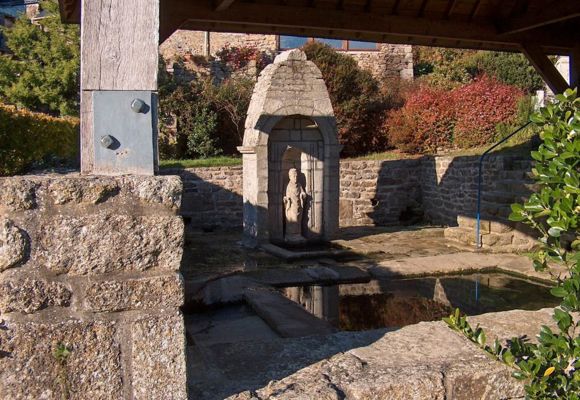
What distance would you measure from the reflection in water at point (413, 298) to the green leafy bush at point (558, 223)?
2725mm

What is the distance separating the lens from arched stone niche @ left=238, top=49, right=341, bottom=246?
9477 millimetres

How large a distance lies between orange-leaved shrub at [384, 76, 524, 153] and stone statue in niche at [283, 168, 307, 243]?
7.31 meters

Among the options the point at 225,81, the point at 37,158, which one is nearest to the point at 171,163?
the point at 37,158

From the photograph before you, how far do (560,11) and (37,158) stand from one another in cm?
938

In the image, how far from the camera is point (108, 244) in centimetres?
184

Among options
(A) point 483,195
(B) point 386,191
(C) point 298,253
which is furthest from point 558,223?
(B) point 386,191

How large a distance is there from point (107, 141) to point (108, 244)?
1.10ft

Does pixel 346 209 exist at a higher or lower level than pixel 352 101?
lower

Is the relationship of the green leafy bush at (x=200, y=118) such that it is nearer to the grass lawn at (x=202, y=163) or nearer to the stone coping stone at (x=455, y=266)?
the grass lawn at (x=202, y=163)

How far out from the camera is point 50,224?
1.78 metres

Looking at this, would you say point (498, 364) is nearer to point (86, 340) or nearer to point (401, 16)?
point (86, 340)

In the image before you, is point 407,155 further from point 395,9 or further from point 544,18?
point 544,18

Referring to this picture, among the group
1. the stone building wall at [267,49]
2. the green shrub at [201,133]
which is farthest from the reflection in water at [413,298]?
the stone building wall at [267,49]

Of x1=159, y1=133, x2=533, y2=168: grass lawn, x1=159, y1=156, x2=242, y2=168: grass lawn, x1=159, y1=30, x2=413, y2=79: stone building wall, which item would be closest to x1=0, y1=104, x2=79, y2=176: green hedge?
x1=159, y1=156, x2=242, y2=168: grass lawn
